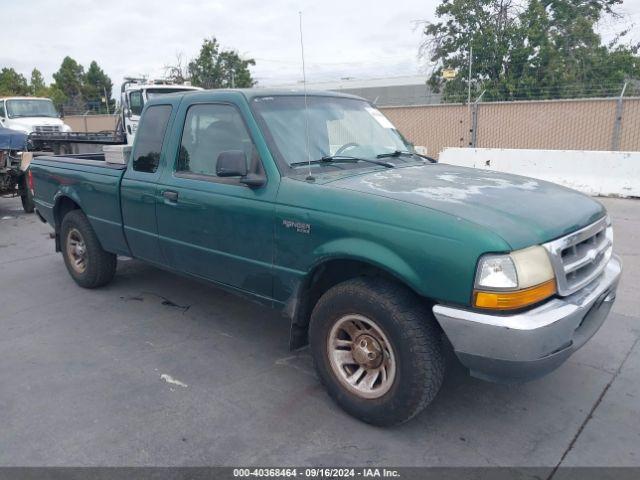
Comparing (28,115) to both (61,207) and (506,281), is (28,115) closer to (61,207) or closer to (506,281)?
(61,207)

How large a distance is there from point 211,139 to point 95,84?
182ft

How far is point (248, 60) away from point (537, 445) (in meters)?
32.8

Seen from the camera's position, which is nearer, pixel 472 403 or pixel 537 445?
pixel 537 445

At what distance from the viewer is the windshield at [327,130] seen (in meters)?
3.68

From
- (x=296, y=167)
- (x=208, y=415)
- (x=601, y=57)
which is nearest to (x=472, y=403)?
(x=208, y=415)

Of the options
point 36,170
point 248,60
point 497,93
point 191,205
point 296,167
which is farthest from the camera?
point 248,60

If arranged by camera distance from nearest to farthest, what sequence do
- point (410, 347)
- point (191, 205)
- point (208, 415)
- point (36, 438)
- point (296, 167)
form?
point (410, 347) < point (36, 438) < point (208, 415) < point (296, 167) < point (191, 205)

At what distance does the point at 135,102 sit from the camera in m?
15.4

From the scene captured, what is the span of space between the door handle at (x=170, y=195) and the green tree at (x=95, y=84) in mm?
51966

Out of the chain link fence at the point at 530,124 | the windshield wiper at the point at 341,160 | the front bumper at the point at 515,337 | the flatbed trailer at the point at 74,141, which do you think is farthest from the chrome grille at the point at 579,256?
the flatbed trailer at the point at 74,141

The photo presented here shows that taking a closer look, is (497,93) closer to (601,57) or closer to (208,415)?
(601,57)

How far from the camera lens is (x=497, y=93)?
63.5 feet

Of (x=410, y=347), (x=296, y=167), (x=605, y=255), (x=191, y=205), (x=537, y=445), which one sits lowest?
(x=537, y=445)

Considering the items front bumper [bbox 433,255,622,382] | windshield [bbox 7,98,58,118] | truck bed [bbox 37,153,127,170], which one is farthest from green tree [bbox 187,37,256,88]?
front bumper [bbox 433,255,622,382]
